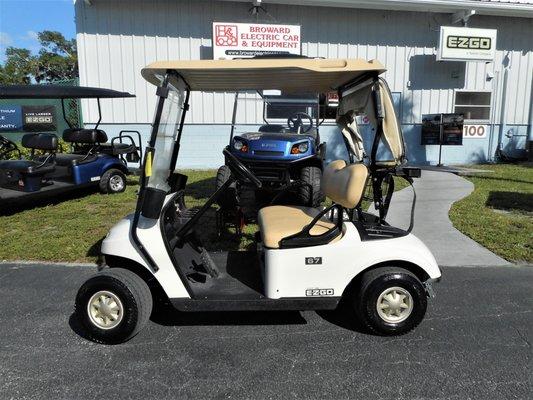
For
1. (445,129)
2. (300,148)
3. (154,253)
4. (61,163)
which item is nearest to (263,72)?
(154,253)

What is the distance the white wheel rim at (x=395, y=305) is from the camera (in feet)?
9.22

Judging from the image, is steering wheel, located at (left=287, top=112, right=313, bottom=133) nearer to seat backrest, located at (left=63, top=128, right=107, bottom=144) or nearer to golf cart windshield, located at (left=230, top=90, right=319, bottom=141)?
golf cart windshield, located at (left=230, top=90, right=319, bottom=141)

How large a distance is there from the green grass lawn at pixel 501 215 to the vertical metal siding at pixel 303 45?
3997 mm

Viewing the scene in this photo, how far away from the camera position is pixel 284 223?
311 cm

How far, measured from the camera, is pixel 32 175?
6391 mm

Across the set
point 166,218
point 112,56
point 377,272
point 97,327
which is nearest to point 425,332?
point 377,272

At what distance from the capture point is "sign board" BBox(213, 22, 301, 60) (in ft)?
35.7

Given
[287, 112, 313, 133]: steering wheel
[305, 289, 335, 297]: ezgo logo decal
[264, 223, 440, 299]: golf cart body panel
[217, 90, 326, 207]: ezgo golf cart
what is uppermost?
[287, 112, 313, 133]: steering wheel

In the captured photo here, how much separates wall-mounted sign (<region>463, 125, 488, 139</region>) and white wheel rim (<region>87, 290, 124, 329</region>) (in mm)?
12255

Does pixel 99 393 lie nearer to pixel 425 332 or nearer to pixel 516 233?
pixel 425 332

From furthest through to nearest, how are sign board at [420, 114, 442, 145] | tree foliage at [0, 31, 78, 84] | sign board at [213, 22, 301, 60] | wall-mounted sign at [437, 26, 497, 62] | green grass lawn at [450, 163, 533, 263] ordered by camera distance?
1. tree foliage at [0, 31, 78, 84]
2. sign board at [420, 114, 442, 145]
3. wall-mounted sign at [437, 26, 497, 62]
4. sign board at [213, 22, 301, 60]
5. green grass lawn at [450, 163, 533, 263]

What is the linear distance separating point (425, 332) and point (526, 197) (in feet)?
18.5

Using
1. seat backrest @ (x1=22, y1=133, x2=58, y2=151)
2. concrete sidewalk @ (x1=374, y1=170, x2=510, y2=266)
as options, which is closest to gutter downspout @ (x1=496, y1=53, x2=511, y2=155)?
concrete sidewalk @ (x1=374, y1=170, x2=510, y2=266)

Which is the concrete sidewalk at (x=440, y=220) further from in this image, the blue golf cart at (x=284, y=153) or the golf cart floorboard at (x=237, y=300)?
the golf cart floorboard at (x=237, y=300)
